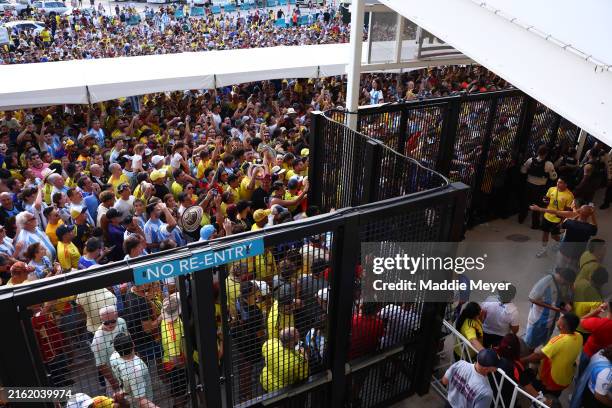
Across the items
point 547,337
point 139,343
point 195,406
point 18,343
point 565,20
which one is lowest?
point 547,337

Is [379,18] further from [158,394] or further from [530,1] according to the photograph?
[158,394]

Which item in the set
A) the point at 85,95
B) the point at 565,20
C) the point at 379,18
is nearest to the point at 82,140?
the point at 85,95

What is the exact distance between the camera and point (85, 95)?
9703mm

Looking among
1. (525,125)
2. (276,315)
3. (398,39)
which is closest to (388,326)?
(276,315)

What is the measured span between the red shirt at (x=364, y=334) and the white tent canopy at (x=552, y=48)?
2.41 m

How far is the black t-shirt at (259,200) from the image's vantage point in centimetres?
721

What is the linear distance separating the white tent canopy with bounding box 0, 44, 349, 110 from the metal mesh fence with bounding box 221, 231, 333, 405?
24.8 ft

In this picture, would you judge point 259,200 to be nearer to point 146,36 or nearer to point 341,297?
point 341,297

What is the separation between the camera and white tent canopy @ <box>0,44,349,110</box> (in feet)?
31.0

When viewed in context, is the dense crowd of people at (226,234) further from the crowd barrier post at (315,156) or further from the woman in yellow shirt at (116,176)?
the crowd barrier post at (315,156)

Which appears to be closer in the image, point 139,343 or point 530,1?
point 139,343

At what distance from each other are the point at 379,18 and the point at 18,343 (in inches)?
299

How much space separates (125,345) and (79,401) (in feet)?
1.48

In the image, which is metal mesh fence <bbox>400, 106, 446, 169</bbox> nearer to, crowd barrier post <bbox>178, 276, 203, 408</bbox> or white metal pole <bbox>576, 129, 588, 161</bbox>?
white metal pole <bbox>576, 129, 588, 161</bbox>
